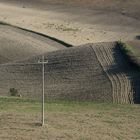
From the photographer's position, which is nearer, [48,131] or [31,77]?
[48,131]

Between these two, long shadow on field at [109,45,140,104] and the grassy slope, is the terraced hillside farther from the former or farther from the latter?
the grassy slope

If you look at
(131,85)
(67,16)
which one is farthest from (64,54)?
(67,16)

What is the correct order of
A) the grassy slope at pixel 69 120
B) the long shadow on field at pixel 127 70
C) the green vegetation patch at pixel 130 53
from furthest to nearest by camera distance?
the green vegetation patch at pixel 130 53 → the long shadow on field at pixel 127 70 → the grassy slope at pixel 69 120

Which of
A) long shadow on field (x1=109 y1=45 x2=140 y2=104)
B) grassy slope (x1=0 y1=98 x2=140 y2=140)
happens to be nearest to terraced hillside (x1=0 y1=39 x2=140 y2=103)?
long shadow on field (x1=109 y1=45 x2=140 y2=104)

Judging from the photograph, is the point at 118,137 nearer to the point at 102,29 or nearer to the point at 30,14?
the point at 102,29

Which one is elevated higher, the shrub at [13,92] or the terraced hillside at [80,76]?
the terraced hillside at [80,76]

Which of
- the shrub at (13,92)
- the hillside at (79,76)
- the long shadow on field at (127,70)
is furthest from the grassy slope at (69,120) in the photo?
the long shadow on field at (127,70)

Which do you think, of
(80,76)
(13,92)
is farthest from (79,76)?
(13,92)

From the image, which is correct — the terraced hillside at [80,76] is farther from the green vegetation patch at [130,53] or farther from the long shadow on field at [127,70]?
the green vegetation patch at [130,53]
